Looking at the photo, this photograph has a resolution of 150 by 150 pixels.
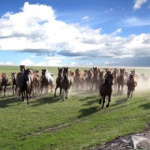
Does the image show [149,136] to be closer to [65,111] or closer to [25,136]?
[25,136]

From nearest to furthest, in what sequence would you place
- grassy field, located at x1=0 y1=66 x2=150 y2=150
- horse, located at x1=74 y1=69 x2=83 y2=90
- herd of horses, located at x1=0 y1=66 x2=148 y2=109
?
1. grassy field, located at x1=0 y1=66 x2=150 y2=150
2. herd of horses, located at x1=0 y1=66 x2=148 y2=109
3. horse, located at x1=74 y1=69 x2=83 y2=90

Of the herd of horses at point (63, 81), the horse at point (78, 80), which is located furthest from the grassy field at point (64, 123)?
the horse at point (78, 80)

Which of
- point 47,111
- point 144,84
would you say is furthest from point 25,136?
point 144,84

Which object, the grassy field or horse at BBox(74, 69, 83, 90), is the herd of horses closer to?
horse at BBox(74, 69, 83, 90)

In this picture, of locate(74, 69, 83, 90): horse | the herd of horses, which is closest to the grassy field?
the herd of horses

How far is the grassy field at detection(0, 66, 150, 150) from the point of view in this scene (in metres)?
15.0

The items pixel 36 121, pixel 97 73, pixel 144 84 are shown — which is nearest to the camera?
pixel 36 121

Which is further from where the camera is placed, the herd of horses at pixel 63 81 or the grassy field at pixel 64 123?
the herd of horses at pixel 63 81

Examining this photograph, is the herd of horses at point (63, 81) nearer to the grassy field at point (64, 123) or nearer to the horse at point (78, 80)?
the horse at point (78, 80)

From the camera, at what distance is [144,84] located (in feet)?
152

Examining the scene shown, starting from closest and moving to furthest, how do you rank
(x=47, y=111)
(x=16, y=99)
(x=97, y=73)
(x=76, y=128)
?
(x=76, y=128)
(x=47, y=111)
(x=16, y=99)
(x=97, y=73)

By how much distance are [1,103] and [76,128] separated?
11002 mm

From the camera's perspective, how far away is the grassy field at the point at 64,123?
15.0 meters

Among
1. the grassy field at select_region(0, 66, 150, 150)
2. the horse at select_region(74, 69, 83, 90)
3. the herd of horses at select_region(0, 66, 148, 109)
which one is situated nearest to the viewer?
the grassy field at select_region(0, 66, 150, 150)
